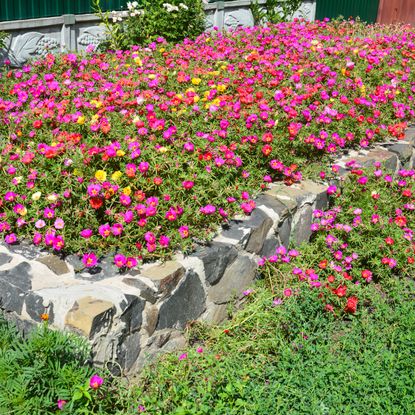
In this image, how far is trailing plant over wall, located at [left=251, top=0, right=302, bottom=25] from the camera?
9734 millimetres

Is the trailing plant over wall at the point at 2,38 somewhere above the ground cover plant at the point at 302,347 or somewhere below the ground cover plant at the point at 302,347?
above

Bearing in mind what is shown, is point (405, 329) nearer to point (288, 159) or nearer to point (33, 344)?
point (288, 159)

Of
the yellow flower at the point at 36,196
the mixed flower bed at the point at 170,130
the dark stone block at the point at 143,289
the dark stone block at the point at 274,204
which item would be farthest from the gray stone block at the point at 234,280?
the yellow flower at the point at 36,196

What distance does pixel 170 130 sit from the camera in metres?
4.04

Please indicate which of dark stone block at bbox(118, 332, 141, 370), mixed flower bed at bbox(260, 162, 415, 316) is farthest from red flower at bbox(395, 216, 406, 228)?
dark stone block at bbox(118, 332, 141, 370)

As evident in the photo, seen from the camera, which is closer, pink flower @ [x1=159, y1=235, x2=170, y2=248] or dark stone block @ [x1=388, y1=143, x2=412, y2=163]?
pink flower @ [x1=159, y1=235, x2=170, y2=248]

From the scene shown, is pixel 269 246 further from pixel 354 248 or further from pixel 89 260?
pixel 89 260

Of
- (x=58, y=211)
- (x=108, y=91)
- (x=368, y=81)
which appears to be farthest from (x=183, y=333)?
(x=368, y=81)

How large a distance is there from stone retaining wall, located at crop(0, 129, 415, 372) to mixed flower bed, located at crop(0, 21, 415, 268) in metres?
0.09

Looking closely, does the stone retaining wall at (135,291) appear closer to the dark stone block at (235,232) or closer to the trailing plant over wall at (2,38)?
the dark stone block at (235,232)

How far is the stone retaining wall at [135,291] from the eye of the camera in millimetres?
2918

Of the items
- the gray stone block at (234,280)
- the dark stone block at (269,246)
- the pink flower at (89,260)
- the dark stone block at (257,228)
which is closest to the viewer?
the pink flower at (89,260)

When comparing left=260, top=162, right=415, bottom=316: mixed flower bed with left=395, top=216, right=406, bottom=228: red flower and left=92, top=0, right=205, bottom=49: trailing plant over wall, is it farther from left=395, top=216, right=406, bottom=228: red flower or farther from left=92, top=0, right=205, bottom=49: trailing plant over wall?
left=92, top=0, right=205, bottom=49: trailing plant over wall

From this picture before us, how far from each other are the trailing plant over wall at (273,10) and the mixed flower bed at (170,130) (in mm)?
3027
